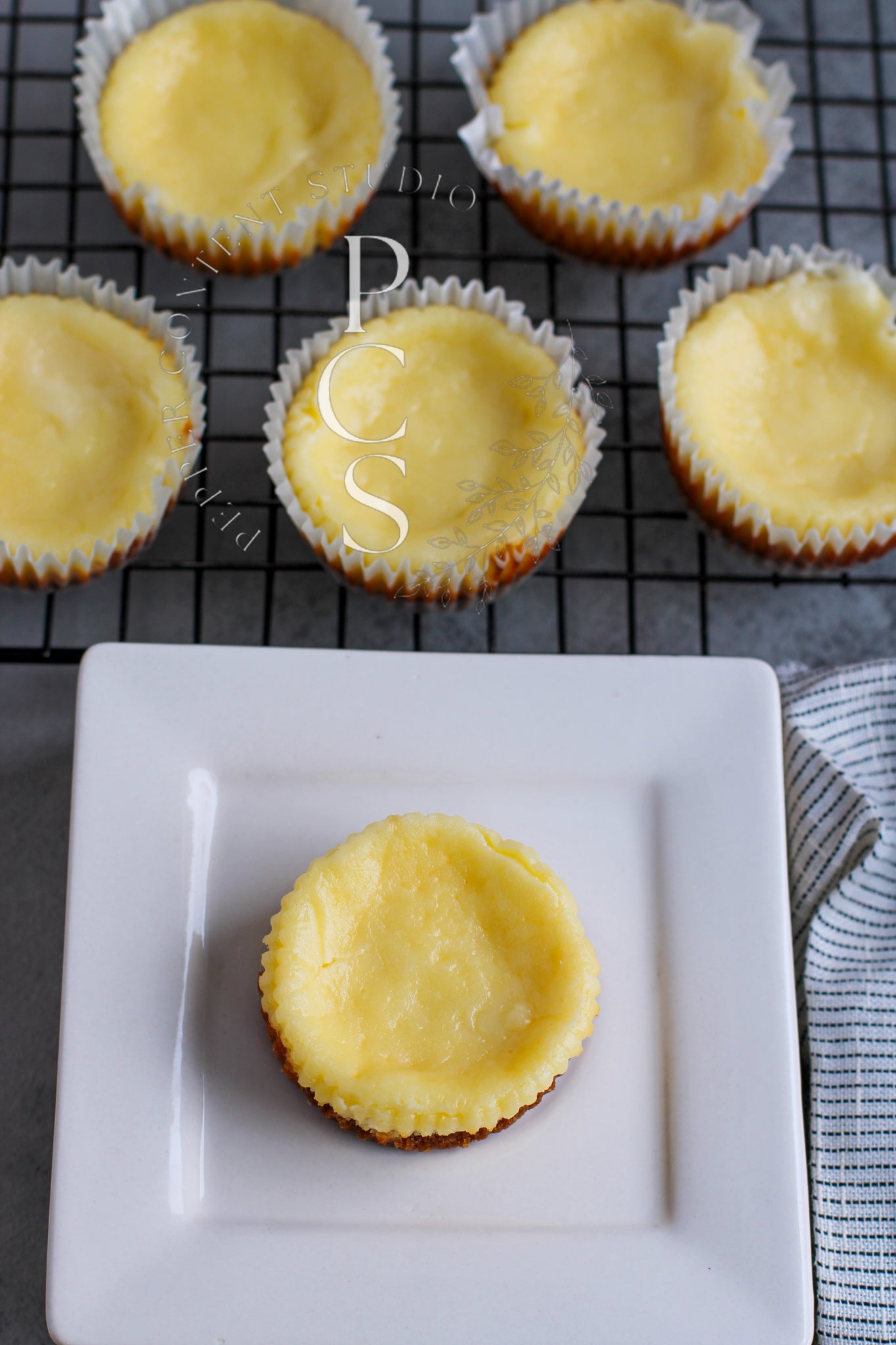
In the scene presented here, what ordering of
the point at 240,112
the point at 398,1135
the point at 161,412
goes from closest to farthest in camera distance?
the point at 398,1135
the point at 161,412
the point at 240,112

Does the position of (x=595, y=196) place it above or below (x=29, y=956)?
above

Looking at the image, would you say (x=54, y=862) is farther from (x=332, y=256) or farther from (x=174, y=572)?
(x=332, y=256)

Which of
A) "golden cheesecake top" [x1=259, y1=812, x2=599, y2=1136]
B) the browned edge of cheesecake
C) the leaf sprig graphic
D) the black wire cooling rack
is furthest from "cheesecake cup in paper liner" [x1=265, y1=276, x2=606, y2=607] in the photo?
the browned edge of cheesecake

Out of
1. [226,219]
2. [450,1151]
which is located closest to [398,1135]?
[450,1151]

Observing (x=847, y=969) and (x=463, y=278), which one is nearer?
(x=847, y=969)

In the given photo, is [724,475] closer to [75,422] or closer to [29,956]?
[75,422]

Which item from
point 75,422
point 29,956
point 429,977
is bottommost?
point 29,956
